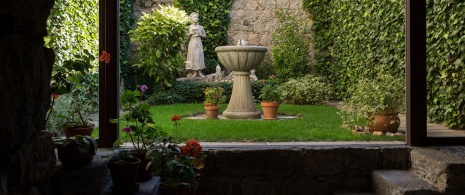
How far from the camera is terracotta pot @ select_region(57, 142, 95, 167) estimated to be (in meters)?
2.64

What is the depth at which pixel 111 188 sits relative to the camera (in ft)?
9.34

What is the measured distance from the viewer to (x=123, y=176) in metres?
2.75

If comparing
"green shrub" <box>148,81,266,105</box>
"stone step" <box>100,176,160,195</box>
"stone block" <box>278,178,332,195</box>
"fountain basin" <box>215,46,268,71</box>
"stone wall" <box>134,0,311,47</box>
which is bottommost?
"stone block" <box>278,178,332,195</box>

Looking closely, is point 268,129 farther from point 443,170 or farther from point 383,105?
point 443,170

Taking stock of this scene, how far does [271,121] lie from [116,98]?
3.34 m

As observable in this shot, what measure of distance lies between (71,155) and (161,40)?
7292 millimetres

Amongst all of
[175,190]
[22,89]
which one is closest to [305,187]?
[175,190]

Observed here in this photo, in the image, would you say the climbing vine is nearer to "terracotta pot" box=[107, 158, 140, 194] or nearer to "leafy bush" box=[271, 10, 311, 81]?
"leafy bush" box=[271, 10, 311, 81]

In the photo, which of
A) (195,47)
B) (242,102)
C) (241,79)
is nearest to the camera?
(242,102)

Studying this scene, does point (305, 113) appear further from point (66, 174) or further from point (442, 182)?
point (66, 174)

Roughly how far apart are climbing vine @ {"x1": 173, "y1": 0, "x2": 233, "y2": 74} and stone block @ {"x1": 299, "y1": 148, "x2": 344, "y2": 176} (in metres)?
7.45

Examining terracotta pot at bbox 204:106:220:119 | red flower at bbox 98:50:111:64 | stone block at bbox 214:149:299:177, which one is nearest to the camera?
red flower at bbox 98:50:111:64

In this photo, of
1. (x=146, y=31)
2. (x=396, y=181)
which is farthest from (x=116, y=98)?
(x=146, y=31)

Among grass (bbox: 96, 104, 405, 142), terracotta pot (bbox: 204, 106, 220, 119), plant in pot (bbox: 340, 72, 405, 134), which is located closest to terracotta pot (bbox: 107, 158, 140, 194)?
grass (bbox: 96, 104, 405, 142)
